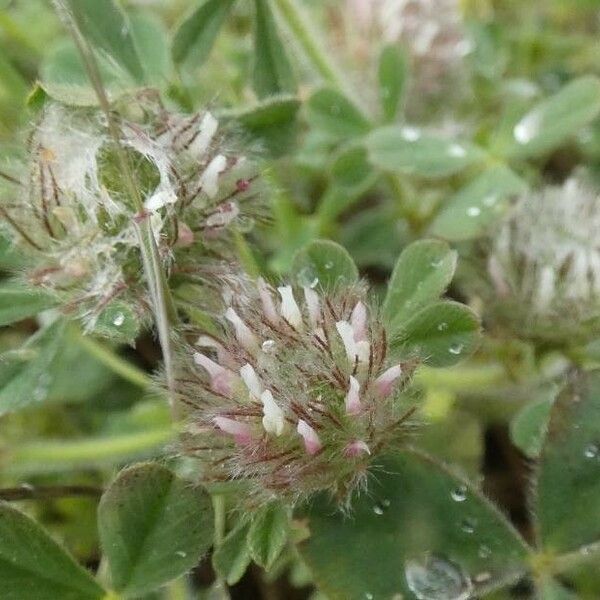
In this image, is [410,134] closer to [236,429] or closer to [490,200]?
[490,200]

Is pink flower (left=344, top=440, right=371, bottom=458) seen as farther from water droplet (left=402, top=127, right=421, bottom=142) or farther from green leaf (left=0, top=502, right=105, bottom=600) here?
water droplet (left=402, top=127, right=421, bottom=142)

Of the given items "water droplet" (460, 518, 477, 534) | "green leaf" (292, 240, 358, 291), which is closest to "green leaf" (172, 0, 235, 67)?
"green leaf" (292, 240, 358, 291)

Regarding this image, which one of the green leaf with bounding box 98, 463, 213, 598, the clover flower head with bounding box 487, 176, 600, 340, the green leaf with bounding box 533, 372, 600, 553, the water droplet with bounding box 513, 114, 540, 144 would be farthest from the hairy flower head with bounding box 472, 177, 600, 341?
the green leaf with bounding box 98, 463, 213, 598

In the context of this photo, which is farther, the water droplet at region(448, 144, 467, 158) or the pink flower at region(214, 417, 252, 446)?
the water droplet at region(448, 144, 467, 158)

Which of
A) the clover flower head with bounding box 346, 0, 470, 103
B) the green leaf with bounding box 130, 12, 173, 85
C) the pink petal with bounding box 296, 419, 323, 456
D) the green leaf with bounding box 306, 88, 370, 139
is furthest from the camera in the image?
the clover flower head with bounding box 346, 0, 470, 103

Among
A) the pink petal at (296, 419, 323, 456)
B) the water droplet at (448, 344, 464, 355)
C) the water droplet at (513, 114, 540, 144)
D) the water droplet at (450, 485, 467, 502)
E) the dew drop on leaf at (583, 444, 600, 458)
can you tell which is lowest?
the water droplet at (513, 114, 540, 144)

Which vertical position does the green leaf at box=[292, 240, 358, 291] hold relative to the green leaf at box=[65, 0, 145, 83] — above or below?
below

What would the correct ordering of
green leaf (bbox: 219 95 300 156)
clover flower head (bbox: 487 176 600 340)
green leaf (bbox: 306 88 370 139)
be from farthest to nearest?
green leaf (bbox: 306 88 370 139) → clover flower head (bbox: 487 176 600 340) → green leaf (bbox: 219 95 300 156)

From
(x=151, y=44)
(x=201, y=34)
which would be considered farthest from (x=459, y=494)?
(x=151, y=44)

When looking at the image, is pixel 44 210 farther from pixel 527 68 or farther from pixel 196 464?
pixel 527 68
